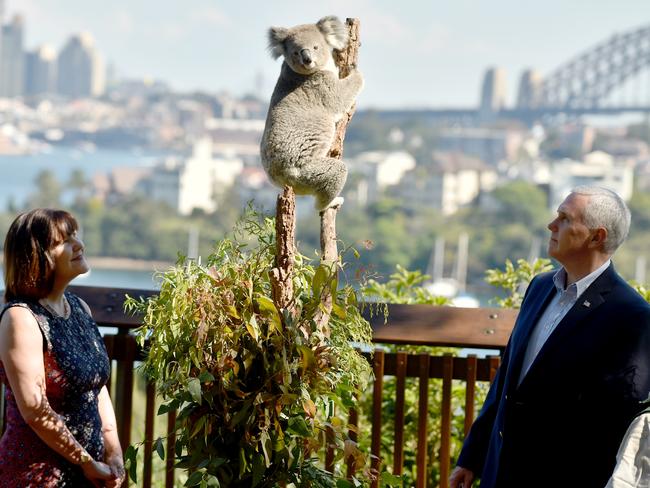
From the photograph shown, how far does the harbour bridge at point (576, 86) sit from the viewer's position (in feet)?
275

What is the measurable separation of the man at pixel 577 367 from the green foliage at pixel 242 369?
13.4 inches

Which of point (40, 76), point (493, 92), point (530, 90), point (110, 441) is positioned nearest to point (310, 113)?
point (110, 441)

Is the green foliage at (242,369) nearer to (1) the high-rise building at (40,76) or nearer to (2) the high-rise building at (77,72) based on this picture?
(2) the high-rise building at (77,72)

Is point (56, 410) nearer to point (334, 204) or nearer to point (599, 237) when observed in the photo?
point (334, 204)

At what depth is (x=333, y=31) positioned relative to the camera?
2.44m

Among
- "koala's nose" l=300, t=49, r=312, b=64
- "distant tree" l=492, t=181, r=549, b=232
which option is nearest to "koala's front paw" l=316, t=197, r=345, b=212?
"koala's nose" l=300, t=49, r=312, b=64

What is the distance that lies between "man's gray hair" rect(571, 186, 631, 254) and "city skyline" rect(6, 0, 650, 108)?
91966 millimetres

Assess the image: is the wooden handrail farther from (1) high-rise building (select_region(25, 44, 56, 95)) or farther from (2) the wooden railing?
(1) high-rise building (select_region(25, 44, 56, 95))

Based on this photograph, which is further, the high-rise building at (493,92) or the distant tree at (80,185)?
the high-rise building at (493,92)

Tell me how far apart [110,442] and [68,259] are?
16.4 inches

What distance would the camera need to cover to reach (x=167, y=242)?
43969mm

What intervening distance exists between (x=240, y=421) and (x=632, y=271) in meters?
44.1

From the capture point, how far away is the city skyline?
98.3 metres

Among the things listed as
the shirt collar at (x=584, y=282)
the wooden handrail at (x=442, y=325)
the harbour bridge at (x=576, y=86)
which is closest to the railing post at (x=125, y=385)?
the wooden handrail at (x=442, y=325)
